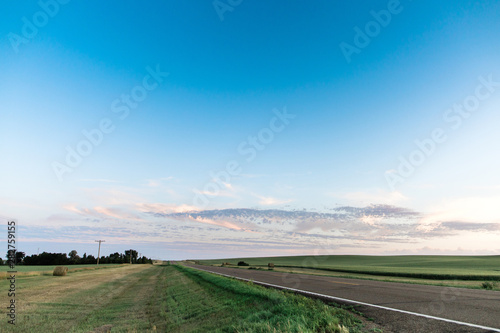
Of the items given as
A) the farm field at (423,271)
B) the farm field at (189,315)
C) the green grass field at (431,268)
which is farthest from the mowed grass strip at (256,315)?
the green grass field at (431,268)

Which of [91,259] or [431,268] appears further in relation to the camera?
[91,259]

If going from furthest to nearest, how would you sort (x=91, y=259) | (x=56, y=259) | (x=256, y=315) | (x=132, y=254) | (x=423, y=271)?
(x=132, y=254), (x=91, y=259), (x=56, y=259), (x=423, y=271), (x=256, y=315)

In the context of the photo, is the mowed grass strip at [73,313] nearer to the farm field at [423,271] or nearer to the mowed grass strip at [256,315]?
the mowed grass strip at [256,315]

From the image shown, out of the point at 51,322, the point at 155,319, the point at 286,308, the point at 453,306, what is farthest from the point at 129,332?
the point at 453,306

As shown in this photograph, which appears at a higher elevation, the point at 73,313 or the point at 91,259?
the point at 73,313

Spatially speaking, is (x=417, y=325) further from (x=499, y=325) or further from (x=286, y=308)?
(x=286, y=308)

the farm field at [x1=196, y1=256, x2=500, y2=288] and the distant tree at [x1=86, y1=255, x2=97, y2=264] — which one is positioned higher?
the farm field at [x1=196, y1=256, x2=500, y2=288]

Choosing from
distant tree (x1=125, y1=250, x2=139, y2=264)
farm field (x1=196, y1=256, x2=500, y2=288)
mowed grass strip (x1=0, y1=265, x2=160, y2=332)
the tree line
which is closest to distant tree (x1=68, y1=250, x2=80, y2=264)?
the tree line

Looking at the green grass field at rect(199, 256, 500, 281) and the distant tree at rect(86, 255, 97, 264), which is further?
the distant tree at rect(86, 255, 97, 264)

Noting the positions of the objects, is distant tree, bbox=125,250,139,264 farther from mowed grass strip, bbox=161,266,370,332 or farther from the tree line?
mowed grass strip, bbox=161,266,370,332

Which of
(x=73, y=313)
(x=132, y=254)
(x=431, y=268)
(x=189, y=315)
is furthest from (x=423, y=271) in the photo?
(x=132, y=254)

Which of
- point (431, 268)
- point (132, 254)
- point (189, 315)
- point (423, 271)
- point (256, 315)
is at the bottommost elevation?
point (132, 254)

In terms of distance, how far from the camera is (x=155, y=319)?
13539 millimetres

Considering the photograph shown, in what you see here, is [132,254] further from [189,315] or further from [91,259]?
[189,315]
